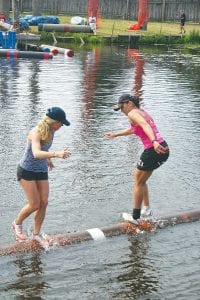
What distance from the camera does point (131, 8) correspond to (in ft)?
197

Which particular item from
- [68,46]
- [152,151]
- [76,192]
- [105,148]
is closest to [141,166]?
[152,151]

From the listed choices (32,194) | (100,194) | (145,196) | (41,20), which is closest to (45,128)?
(32,194)

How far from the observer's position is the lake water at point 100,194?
24.6 ft

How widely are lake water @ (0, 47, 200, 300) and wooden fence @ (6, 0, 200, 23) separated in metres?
37.0

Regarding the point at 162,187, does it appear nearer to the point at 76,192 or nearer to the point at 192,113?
the point at 76,192

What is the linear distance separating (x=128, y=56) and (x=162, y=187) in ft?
88.6

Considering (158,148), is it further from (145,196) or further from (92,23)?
(92,23)

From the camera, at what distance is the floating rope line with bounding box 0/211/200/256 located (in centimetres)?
820

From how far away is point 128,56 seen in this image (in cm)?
3775

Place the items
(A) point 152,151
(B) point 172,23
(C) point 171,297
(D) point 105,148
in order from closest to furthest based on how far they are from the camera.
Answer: (C) point 171,297, (A) point 152,151, (D) point 105,148, (B) point 172,23

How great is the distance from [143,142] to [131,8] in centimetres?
5254

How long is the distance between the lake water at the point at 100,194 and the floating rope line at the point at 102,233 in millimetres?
102

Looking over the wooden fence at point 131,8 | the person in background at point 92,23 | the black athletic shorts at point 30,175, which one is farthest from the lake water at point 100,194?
the wooden fence at point 131,8

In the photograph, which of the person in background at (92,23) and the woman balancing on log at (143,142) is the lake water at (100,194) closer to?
the woman balancing on log at (143,142)
